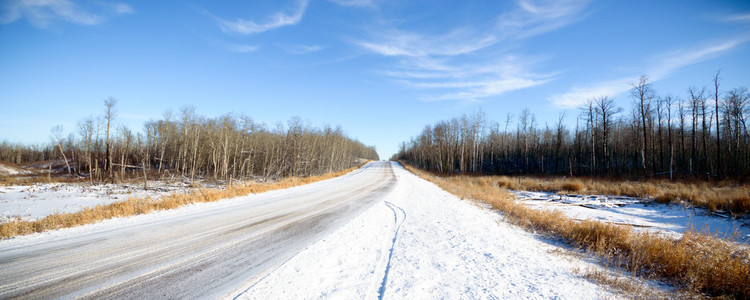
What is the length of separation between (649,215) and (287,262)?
56.0 ft

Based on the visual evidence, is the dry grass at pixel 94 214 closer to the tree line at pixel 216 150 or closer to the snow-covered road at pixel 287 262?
the snow-covered road at pixel 287 262

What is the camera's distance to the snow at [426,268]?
3.40 meters

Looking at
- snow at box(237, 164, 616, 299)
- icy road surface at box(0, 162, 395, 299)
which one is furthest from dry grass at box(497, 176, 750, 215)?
icy road surface at box(0, 162, 395, 299)

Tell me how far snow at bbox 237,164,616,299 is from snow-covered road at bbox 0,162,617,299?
0.02 metres

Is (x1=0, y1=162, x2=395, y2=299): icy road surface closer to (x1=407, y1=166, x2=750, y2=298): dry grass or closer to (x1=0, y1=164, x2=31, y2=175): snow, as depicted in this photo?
(x1=407, y1=166, x2=750, y2=298): dry grass

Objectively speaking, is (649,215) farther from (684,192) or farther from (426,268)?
(426,268)

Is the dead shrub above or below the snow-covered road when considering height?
below

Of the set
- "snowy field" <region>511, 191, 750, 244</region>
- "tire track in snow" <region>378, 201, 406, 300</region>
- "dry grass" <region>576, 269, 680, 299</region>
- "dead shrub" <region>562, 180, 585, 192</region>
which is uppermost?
"dry grass" <region>576, 269, 680, 299</region>

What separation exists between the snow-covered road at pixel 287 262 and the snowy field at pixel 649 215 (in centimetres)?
666

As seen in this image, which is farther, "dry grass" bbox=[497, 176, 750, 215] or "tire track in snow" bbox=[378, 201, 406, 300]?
"dry grass" bbox=[497, 176, 750, 215]

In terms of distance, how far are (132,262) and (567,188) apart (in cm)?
2685

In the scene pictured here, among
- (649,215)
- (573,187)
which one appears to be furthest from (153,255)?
(573,187)

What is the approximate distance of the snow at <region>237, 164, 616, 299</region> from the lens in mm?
3404

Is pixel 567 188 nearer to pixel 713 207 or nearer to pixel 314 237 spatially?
pixel 713 207
